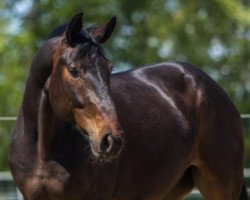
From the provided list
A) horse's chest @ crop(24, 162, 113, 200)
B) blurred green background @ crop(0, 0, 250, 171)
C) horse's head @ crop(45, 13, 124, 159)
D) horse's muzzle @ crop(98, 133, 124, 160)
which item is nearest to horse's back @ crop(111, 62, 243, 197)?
horse's chest @ crop(24, 162, 113, 200)

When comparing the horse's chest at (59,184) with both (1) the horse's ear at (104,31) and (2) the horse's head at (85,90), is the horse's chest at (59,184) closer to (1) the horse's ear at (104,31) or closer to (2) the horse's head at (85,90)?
(2) the horse's head at (85,90)

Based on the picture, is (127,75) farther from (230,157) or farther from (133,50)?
(133,50)

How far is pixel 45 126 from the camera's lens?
4.75 metres

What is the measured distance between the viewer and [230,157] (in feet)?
19.8

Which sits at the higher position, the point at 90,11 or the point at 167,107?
the point at 167,107

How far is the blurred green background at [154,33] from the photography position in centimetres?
1922

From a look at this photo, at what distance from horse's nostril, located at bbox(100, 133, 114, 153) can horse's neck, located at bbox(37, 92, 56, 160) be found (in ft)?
2.12

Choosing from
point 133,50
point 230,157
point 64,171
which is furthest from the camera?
point 133,50

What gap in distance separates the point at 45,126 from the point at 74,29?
673mm

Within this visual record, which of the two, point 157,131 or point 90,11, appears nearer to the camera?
point 157,131

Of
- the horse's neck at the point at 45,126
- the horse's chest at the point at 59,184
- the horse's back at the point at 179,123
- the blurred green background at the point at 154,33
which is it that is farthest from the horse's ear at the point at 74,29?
the blurred green background at the point at 154,33

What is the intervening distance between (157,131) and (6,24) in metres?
14.7

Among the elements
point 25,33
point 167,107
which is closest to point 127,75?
point 167,107

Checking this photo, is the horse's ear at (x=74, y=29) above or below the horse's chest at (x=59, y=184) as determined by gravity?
above
